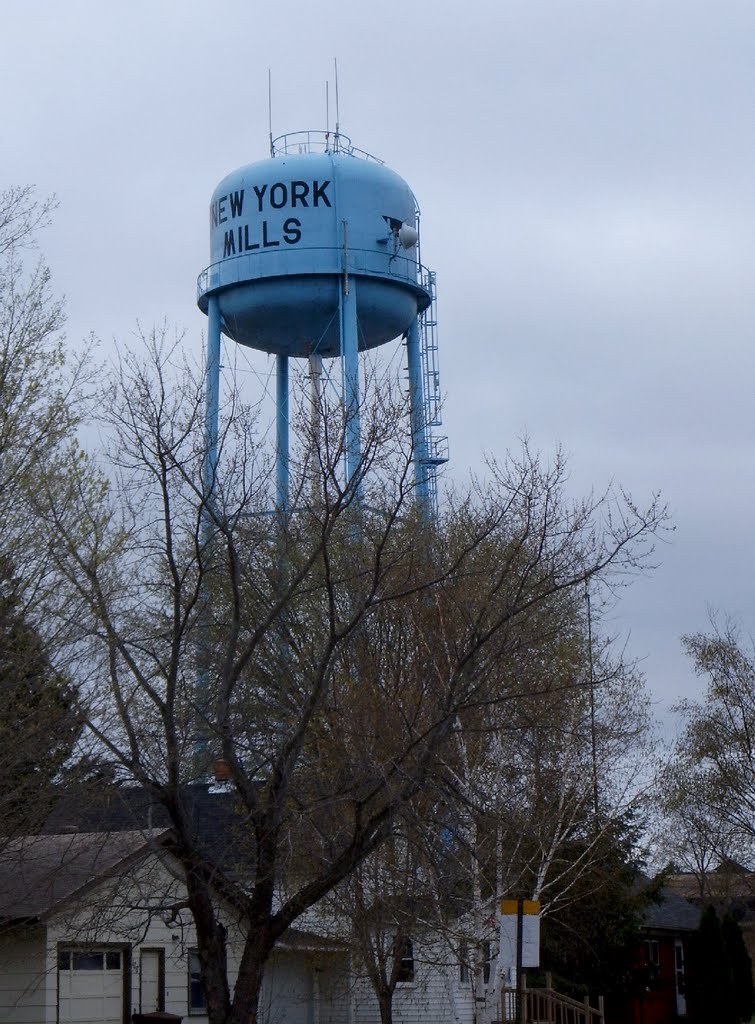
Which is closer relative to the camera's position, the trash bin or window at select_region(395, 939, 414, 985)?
window at select_region(395, 939, 414, 985)

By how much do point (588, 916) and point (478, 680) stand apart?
15342mm

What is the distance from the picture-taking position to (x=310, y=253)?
29.3m

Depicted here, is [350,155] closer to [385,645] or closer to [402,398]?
[385,645]

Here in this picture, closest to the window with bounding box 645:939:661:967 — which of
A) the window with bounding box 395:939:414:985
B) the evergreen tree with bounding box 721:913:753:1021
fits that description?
the evergreen tree with bounding box 721:913:753:1021

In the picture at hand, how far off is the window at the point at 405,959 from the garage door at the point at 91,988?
12.5ft

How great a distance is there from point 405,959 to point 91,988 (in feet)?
17.1

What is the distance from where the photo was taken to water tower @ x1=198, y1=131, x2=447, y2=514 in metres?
29.2

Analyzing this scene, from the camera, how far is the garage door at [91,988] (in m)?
20.0

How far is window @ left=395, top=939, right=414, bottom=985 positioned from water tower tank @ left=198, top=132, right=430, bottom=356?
11.5 m

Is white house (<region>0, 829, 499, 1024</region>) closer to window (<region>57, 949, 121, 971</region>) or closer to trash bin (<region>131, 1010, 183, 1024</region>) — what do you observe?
window (<region>57, 949, 121, 971</region>)

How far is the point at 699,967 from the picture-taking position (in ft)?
125

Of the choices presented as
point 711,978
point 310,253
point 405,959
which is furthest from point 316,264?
point 711,978

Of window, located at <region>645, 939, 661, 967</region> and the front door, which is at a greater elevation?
the front door

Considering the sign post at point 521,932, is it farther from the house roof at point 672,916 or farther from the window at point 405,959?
the house roof at point 672,916
